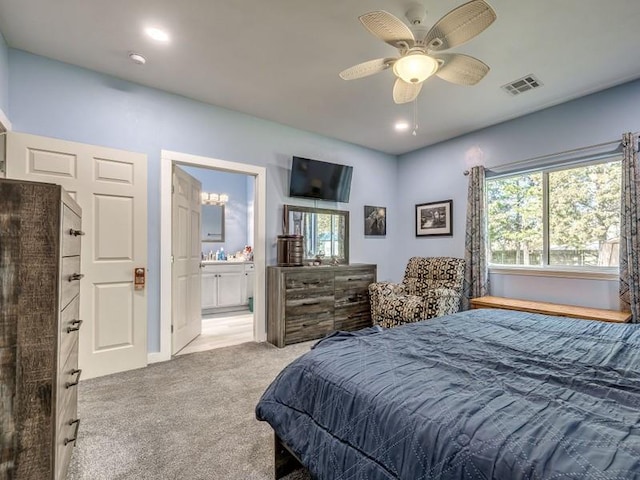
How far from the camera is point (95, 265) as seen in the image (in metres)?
2.81

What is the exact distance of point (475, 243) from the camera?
13.6 ft

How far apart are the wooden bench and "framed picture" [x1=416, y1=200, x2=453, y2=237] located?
120cm

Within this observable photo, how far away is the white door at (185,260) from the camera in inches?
135

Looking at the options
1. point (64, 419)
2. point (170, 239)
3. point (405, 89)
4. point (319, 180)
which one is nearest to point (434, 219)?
point (319, 180)

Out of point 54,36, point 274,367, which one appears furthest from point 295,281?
point 54,36

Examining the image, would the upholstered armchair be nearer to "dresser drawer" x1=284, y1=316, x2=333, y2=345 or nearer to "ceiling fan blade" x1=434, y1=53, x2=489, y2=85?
"dresser drawer" x1=284, y1=316, x2=333, y2=345

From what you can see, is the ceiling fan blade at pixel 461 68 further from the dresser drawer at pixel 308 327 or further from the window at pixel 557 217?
the dresser drawer at pixel 308 327

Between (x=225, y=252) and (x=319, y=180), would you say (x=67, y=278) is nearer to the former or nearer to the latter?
(x=319, y=180)

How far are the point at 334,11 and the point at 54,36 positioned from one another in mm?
2187

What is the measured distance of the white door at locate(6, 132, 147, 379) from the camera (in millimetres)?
2668

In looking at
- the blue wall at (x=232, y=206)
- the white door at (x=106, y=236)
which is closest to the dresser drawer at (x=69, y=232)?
the white door at (x=106, y=236)

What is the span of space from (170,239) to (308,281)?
1624 millimetres

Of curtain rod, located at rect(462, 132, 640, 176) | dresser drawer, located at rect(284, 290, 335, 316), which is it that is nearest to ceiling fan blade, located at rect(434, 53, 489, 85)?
curtain rod, located at rect(462, 132, 640, 176)

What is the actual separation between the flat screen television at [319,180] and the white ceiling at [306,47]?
0.73m
